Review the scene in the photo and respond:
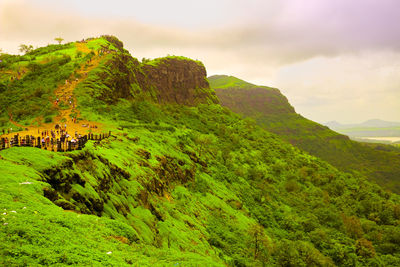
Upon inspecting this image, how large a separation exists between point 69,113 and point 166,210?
28237mm

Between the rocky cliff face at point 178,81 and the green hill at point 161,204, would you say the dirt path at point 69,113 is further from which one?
the rocky cliff face at point 178,81

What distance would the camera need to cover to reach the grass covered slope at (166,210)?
11.0 meters

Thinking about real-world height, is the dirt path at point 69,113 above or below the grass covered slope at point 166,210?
above

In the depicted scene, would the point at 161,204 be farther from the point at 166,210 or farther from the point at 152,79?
the point at 152,79

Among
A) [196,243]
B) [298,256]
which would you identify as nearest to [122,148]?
[196,243]

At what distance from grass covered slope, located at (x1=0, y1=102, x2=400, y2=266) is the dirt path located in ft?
16.3

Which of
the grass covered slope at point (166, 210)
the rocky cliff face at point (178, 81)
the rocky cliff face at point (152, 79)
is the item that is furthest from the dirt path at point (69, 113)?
the rocky cliff face at point (178, 81)

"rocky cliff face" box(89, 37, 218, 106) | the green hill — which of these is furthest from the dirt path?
"rocky cliff face" box(89, 37, 218, 106)

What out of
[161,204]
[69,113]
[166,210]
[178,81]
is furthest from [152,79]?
[166,210]

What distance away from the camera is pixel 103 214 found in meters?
16.1

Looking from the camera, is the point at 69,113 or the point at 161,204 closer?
the point at 161,204

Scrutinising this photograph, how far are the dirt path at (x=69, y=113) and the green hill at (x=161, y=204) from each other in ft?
6.99

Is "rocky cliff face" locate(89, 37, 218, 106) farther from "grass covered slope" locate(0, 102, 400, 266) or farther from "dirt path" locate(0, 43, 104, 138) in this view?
"grass covered slope" locate(0, 102, 400, 266)

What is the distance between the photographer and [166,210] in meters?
24.6
